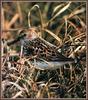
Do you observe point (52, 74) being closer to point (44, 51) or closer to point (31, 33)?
point (44, 51)

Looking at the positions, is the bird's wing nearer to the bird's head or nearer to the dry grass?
the dry grass

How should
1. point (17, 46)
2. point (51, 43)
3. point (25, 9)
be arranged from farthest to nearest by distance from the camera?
point (25, 9)
point (17, 46)
point (51, 43)

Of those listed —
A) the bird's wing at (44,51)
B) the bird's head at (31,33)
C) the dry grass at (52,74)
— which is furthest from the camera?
the bird's head at (31,33)

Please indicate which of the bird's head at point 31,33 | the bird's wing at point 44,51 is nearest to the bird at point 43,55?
the bird's wing at point 44,51

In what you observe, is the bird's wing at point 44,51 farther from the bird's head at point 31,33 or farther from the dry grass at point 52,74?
the bird's head at point 31,33

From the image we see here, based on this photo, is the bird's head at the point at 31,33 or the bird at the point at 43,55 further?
the bird's head at the point at 31,33

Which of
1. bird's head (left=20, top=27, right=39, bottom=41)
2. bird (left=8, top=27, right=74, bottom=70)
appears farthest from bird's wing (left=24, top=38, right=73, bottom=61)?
bird's head (left=20, top=27, right=39, bottom=41)

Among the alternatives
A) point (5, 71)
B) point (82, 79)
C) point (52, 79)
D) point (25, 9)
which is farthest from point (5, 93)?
point (25, 9)

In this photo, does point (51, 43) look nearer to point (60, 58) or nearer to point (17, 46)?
point (60, 58)
